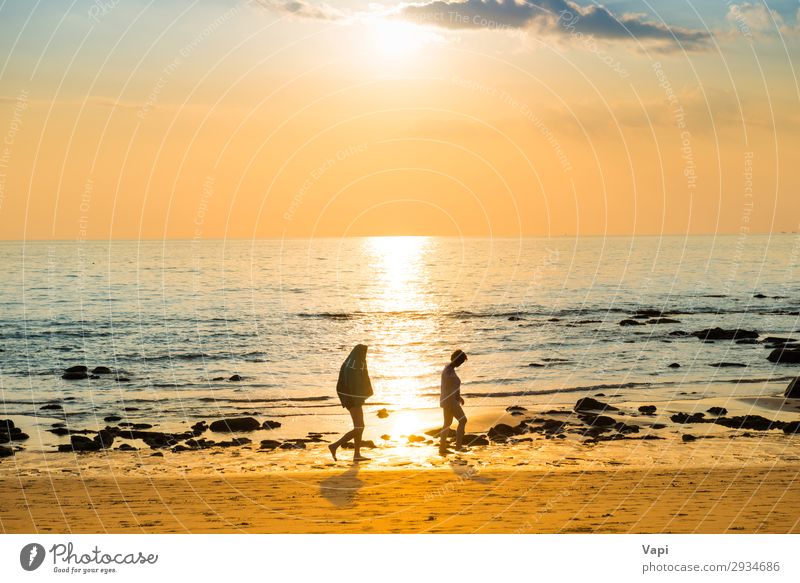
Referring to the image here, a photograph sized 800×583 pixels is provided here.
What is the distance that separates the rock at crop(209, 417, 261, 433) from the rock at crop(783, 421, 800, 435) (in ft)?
45.9

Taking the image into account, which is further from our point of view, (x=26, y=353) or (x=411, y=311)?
(x=411, y=311)

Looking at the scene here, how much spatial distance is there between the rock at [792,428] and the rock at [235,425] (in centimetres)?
1398

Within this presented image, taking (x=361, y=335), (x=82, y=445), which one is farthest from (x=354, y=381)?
(x=361, y=335)

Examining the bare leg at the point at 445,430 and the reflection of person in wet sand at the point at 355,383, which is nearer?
the reflection of person in wet sand at the point at 355,383

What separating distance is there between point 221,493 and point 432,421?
385 inches

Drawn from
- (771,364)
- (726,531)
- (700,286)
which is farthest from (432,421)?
(700,286)

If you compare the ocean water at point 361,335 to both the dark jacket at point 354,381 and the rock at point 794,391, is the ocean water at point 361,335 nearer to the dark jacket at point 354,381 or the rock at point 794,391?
the rock at point 794,391

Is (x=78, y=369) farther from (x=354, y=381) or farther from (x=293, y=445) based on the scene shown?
(x=354, y=381)

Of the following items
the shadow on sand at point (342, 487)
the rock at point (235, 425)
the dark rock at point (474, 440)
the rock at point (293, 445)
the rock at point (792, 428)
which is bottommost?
the rock at point (792, 428)

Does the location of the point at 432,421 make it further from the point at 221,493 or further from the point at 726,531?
the point at 726,531

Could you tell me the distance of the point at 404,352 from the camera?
47250 millimetres

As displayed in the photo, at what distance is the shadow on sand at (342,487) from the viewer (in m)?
15.0

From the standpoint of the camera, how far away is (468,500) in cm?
1493

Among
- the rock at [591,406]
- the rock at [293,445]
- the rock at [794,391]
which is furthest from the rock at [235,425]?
the rock at [794,391]
